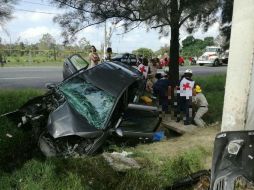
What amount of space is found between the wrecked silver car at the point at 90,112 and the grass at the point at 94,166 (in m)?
0.30

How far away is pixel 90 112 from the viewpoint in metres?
7.23

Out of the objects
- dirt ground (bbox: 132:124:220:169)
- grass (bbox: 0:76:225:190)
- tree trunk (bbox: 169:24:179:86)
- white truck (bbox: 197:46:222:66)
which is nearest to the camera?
grass (bbox: 0:76:225:190)

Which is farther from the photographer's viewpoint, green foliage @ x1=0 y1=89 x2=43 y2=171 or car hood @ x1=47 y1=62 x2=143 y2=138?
green foliage @ x1=0 y1=89 x2=43 y2=171

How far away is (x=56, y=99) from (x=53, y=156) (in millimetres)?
1651

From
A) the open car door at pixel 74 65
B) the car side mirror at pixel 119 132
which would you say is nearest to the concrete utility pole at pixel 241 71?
the car side mirror at pixel 119 132

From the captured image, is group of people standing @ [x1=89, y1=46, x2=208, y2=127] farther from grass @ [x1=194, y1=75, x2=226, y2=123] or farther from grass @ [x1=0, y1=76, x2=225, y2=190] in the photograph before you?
grass @ [x1=0, y1=76, x2=225, y2=190]

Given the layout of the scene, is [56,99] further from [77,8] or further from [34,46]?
[34,46]

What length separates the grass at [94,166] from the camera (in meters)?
5.79

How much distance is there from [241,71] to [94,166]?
105 inches

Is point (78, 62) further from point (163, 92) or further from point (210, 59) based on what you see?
point (210, 59)

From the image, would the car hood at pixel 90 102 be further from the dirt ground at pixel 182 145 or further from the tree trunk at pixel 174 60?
the tree trunk at pixel 174 60

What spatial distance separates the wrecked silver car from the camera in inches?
266

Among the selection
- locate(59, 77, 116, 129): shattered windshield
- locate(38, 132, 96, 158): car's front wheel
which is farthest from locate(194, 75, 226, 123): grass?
locate(38, 132, 96, 158): car's front wheel

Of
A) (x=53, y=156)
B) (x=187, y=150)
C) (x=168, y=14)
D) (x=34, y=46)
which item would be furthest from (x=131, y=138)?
(x=34, y=46)
